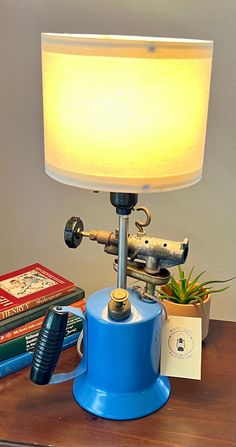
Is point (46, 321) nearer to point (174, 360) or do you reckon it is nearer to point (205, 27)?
point (174, 360)

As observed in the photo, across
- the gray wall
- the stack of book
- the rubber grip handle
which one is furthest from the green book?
the gray wall

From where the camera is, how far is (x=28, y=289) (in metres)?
1.08

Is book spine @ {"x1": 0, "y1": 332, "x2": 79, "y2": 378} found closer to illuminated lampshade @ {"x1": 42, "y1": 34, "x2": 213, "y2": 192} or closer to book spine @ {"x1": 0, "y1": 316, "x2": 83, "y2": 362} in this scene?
book spine @ {"x1": 0, "y1": 316, "x2": 83, "y2": 362}

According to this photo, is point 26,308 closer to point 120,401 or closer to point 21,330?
point 21,330

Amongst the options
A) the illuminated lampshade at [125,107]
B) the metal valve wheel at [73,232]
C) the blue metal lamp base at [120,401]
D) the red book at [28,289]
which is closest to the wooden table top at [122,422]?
the blue metal lamp base at [120,401]

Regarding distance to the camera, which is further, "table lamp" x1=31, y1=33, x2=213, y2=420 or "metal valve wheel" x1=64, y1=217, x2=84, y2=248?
"metal valve wheel" x1=64, y1=217, x2=84, y2=248

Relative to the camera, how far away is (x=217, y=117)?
1233 millimetres

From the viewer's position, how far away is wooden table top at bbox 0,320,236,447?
85 centimetres

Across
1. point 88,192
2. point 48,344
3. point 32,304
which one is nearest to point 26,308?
point 32,304

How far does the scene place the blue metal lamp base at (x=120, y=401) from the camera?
2.92ft

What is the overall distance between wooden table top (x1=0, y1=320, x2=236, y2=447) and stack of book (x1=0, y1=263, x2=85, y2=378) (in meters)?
0.04

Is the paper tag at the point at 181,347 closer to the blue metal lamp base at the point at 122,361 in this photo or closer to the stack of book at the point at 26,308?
the blue metal lamp base at the point at 122,361

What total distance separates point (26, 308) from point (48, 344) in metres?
0.16

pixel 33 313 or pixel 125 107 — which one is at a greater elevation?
pixel 125 107
